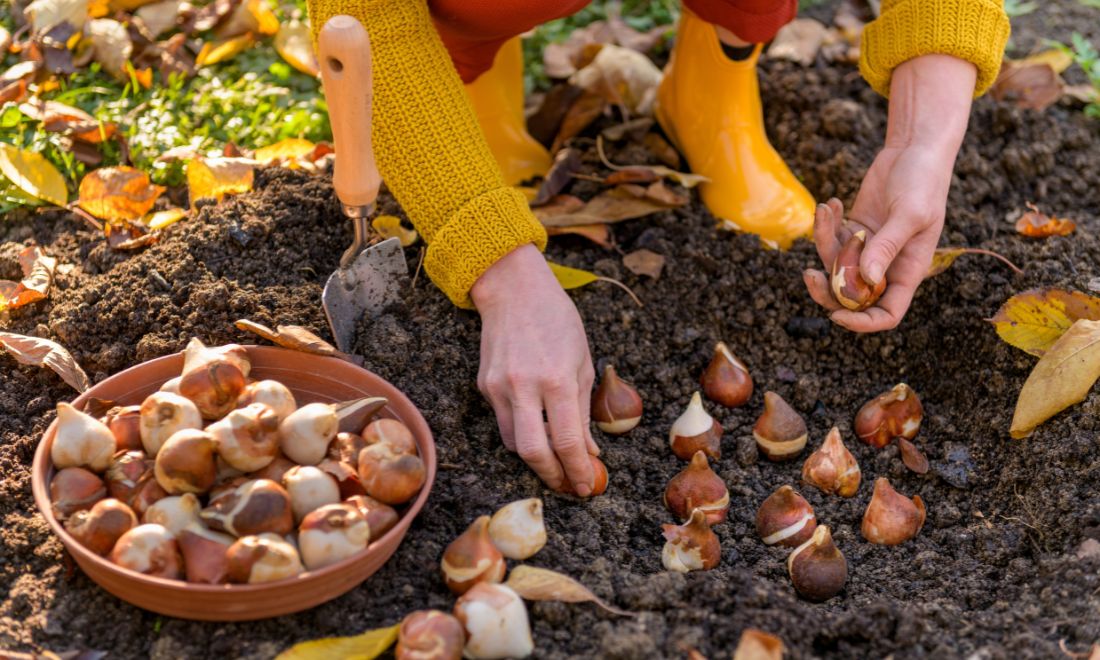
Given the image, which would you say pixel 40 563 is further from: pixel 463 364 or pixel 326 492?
pixel 463 364

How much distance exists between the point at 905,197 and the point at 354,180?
807mm

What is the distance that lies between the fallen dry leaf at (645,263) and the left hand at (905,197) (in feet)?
1.09

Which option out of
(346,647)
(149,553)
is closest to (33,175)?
(149,553)

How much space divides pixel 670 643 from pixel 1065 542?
578mm

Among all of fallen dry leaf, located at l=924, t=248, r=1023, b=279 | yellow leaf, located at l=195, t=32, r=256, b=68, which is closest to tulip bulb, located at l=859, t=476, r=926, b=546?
fallen dry leaf, located at l=924, t=248, r=1023, b=279

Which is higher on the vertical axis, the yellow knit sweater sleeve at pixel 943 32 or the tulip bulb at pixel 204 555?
the yellow knit sweater sleeve at pixel 943 32

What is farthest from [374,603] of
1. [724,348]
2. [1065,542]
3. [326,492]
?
[1065,542]

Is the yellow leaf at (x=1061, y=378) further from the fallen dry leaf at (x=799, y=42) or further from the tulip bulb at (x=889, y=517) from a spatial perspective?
the fallen dry leaf at (x=799, y=42)

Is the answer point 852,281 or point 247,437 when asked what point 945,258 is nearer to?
point 852,281

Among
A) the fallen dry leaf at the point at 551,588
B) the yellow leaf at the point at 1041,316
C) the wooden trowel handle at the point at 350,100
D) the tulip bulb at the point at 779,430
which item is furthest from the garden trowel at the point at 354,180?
the yellow leaf at the point at 1041,316

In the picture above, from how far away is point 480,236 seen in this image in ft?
5.04

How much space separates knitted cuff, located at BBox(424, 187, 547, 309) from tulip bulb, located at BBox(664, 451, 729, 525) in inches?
15.7

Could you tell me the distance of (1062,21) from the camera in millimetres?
2758

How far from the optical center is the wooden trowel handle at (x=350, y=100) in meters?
1.31
